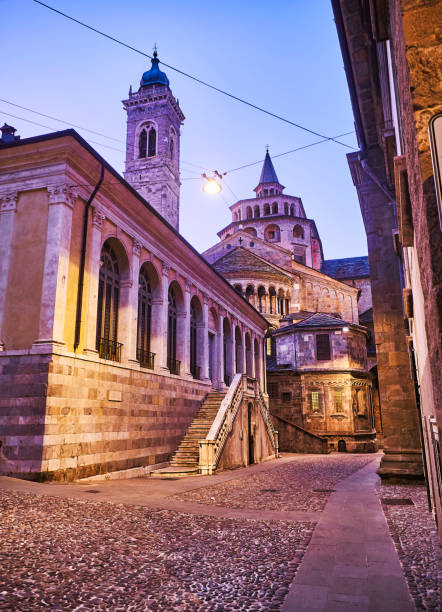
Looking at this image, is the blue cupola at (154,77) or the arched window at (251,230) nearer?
the blue cupola at (154,77)

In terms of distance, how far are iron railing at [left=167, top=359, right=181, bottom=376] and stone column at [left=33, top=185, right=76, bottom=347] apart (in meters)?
8.26

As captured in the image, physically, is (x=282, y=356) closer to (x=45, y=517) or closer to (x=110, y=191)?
(x=110, y=191)

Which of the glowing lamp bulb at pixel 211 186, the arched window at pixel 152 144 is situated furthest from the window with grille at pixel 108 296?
the arched window at pixel 152 144

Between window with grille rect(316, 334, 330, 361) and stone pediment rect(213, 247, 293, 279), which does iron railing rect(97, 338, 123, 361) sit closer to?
window with grille rect(316, 334, 330, 361)

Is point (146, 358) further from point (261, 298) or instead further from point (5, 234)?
point (261, 298)

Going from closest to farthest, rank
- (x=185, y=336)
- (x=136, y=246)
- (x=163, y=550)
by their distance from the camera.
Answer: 1. (x=163, y=550)
2. (x=136, y=246)
3. (x=185, y=336)

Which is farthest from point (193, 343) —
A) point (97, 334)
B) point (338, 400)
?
point (338, 400)

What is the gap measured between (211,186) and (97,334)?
5938 mm

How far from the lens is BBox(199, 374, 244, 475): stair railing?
16.5 metres

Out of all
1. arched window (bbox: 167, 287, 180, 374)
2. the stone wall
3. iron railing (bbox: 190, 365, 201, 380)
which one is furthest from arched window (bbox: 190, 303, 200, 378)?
the stone wall

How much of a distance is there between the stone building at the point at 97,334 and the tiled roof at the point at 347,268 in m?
39.2

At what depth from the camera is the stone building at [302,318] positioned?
3397cm

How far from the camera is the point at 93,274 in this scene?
14.1 metres

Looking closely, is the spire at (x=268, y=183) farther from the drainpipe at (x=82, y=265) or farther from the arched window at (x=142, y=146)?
the drainpipe at (x=82, y=265)
